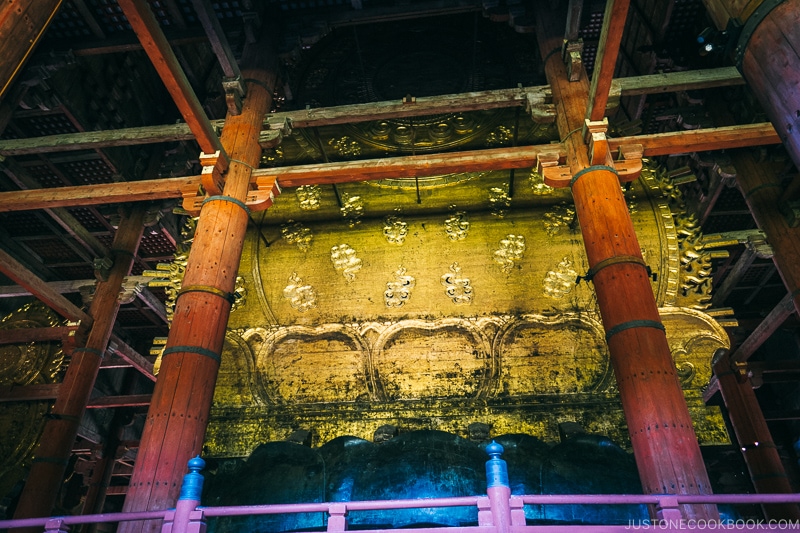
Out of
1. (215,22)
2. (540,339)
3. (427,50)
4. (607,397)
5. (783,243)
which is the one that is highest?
(427,50)

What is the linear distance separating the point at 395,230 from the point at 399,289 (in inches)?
33.0

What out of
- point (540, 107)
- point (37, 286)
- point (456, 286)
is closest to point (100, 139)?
point (37, 286)

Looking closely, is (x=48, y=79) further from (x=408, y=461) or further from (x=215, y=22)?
(x=408, y=461)

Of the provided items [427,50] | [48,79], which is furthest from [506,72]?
[48,79]

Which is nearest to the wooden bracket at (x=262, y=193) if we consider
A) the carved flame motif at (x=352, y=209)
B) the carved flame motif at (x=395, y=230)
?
the carved flame motif at (x=352, y=209)

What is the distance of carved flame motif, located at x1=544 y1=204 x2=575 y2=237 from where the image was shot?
22.7ft

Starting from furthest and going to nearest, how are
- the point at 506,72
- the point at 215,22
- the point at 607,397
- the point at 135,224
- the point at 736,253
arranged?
the point at 736,253 < the point at 135,224 < the point at 506,72 < the point at 607,397 < the point at 215,22

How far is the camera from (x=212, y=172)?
5145 mm

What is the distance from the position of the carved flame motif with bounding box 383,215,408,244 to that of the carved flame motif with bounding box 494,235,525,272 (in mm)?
1254

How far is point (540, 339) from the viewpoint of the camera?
21.5 feet

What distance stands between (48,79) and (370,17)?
4319 millimetres

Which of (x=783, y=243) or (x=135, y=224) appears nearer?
(x=783, y=243)

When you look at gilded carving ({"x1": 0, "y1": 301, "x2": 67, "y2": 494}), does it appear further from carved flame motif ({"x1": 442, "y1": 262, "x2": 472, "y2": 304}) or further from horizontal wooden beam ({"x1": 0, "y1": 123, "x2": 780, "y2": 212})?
carved flame motif ({"x1": 442, "y1": 262, "x2": 472, "y2": 304})

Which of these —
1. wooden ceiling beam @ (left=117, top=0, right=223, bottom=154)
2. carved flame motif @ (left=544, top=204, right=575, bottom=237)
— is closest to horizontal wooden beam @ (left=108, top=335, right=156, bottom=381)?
wooden ceiling beam @ (left=117, top=0, right=223, bottom=154)
